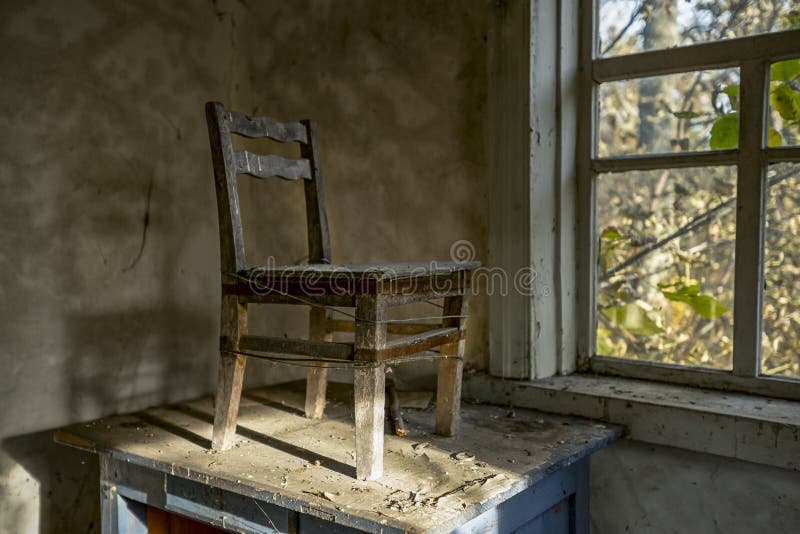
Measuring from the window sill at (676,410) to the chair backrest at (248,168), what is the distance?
0.67 metres

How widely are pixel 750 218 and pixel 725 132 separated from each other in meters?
0.23

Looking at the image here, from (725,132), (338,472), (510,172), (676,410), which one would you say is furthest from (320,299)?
(725,132)

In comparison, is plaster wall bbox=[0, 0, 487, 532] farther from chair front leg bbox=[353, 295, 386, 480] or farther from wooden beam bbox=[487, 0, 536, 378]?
chair front leg bbox=[353, 295, 386, 480]

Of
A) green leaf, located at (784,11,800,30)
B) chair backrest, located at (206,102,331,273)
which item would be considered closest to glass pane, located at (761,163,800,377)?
green leaf, located at (784,11,800,30)

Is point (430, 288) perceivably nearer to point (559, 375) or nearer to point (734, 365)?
point (559, 375)

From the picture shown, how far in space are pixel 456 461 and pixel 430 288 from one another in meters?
0.38

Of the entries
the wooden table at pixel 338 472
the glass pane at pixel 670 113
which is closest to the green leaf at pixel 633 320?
the wooden table at pixel 338 472

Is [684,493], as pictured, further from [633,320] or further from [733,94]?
[733,94]

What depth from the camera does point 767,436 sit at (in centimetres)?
158

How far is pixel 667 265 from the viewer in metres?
1.94

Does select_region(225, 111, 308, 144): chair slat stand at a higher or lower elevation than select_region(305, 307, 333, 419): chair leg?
higher

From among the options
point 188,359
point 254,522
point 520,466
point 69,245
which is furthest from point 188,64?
point 520,466

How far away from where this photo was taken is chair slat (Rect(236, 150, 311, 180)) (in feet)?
5.58

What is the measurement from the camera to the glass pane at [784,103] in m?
1.73
